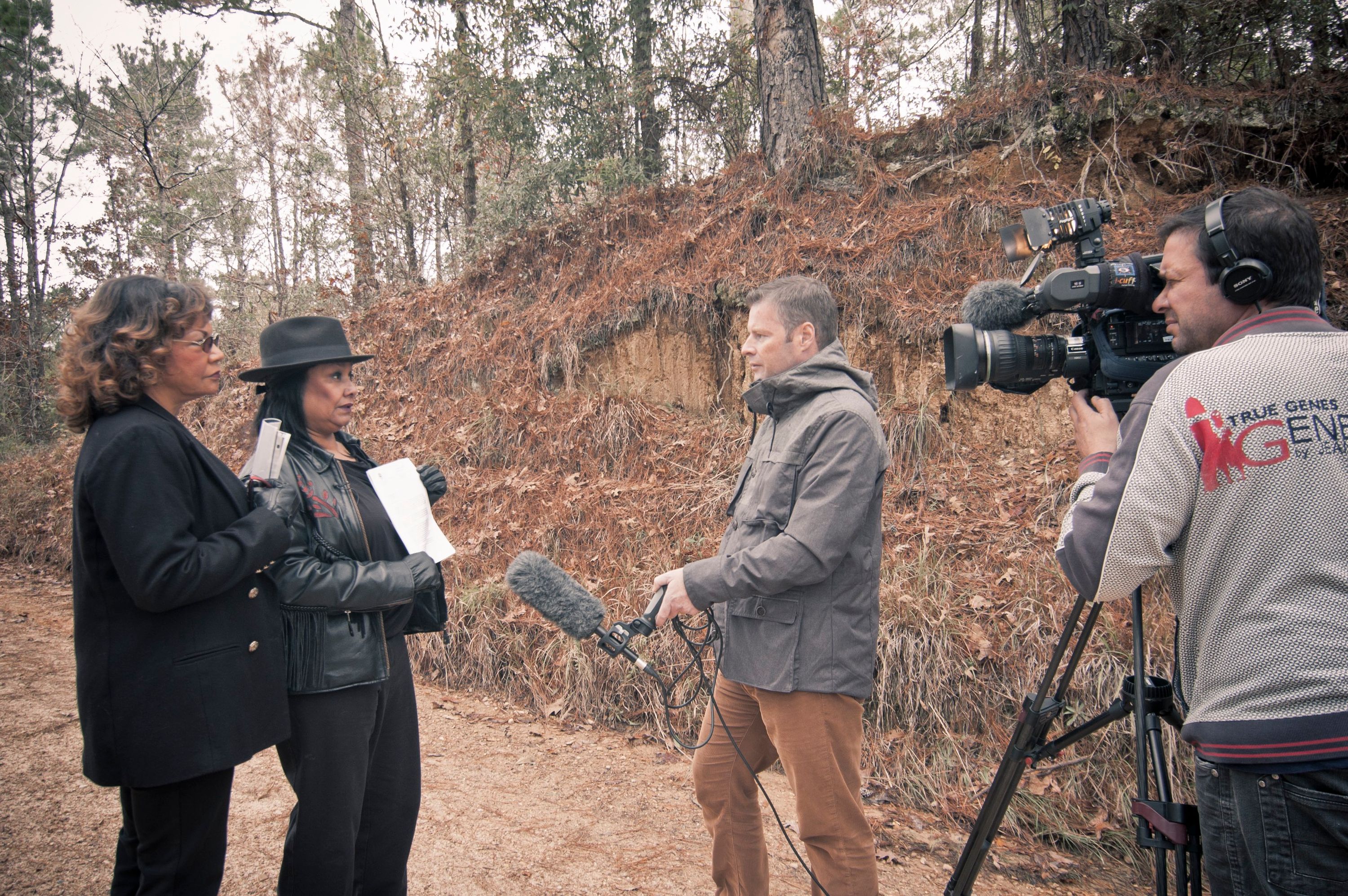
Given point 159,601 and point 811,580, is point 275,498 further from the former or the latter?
point 811,580

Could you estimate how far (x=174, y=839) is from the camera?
84.9 inches

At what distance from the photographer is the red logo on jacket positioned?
1559mm

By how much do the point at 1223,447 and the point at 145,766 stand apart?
287 centimetres

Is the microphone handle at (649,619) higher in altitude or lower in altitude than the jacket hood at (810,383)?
lower

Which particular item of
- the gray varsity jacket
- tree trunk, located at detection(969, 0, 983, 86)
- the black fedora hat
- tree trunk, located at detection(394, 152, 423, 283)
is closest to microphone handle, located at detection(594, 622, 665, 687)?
the black fedora hat

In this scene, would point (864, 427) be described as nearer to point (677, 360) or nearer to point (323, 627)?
point (323, 627)

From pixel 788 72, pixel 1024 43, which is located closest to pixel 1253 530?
pixel 1024 43

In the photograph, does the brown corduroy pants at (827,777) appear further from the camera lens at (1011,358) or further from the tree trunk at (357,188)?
the tree trunk at (357,188)

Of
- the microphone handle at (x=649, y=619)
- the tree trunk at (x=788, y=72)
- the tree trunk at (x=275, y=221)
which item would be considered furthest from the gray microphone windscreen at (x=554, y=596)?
the tree trunk at (x=275, y=221)

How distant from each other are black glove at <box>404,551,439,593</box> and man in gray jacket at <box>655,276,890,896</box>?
84cm

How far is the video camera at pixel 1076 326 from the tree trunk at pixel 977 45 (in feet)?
23.4

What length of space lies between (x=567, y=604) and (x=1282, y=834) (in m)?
1.96

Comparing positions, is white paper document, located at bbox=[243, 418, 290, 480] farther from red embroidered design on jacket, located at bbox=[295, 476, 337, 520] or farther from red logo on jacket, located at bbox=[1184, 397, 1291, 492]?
red logo on jacket, located at bbox=[1184, 397, 1291, 492]

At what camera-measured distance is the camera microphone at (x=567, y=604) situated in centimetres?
247
